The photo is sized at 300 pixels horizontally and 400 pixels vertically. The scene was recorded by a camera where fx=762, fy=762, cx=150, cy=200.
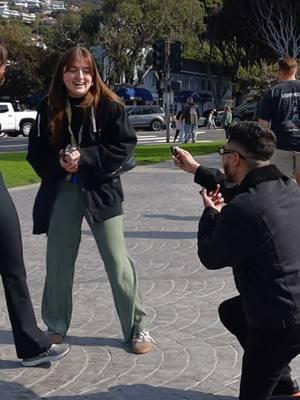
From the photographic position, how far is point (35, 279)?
6461mm

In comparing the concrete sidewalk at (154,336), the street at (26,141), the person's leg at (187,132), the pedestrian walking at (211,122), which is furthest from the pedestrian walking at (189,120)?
the concrete sidewalk at (154,336)

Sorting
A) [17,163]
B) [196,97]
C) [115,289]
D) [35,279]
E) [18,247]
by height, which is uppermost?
[18,247]

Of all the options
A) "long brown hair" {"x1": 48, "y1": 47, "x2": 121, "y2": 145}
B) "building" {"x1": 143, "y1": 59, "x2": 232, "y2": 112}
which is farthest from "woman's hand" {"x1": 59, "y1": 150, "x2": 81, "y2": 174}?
"building" {"x1": 143, "y1": 59, "x2": 232, "y2": 112}

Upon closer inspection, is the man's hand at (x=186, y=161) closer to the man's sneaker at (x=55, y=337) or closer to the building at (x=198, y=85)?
the man's sneaker at (x=55, y=337)

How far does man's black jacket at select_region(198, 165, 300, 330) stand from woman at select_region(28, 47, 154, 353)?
124 cm

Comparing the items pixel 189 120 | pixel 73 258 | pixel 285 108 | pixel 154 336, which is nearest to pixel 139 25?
pixel 189 120

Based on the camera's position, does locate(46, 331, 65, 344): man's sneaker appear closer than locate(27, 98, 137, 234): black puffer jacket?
No

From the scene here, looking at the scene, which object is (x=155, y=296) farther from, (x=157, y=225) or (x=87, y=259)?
(x=157, y=225)

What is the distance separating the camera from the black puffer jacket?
4348mm

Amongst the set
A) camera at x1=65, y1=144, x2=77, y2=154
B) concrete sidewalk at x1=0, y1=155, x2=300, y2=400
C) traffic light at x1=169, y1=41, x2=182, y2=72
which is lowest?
concrete sidewalk at x1=0, y1=155, x2=300, y2=400

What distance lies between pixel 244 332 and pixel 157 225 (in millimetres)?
5259

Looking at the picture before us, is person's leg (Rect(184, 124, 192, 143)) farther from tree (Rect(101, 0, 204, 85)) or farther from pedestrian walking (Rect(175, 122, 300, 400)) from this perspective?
pedestrian walking (Rect(175, 122, 300, 400))

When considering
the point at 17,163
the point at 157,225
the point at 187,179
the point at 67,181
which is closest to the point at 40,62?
the point at 17,163

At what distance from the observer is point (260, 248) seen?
10.6 feet
